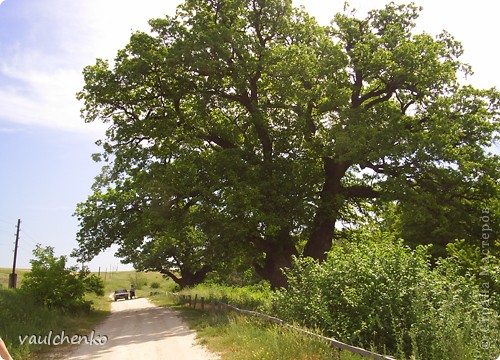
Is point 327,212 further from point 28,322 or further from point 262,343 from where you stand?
point 28,322

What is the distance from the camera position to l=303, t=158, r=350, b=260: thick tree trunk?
75.9 ft

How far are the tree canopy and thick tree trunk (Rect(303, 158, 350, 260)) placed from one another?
63mm

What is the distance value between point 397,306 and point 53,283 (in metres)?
19.8

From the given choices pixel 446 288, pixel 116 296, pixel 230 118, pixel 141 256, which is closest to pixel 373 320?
pixel 446 288

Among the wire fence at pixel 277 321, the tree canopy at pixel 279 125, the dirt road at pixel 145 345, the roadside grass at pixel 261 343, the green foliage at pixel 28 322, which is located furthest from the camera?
the tree canopy at pixel 279 125

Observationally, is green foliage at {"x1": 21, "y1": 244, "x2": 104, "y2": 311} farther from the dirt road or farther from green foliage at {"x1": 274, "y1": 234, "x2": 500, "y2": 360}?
green foliage at {"x1": 274, "y1": 234, "x2": 500, "y2": 360}

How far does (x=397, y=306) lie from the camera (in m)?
9.88

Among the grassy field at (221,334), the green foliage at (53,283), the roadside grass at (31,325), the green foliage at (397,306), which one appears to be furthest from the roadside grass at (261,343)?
the green foliage at (53,283)

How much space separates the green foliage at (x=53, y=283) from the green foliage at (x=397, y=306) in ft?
52.8

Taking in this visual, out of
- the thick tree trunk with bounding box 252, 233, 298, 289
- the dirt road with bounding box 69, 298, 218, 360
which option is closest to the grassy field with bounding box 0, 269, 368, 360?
the dirt road with bounding box 69, 298, 218, 360

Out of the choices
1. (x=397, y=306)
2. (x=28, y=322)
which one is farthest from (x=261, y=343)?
(x=28, y=322)

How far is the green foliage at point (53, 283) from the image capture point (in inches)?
918

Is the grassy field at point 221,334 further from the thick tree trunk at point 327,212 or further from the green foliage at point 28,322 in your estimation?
the thick tree trunk at point 327,212

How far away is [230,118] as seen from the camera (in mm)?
26688
